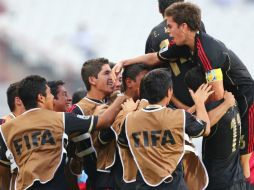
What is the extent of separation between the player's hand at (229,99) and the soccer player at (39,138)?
2.97 ft

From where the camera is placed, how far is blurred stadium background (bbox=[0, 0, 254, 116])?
53.8ft

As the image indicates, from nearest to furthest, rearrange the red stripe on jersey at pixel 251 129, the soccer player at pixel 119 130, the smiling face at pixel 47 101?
the soccer player at pixel 119 130
the smiling face at pixel 47 101
the red stripe on jersey at pixel 251 129

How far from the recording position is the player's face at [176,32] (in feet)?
18.9

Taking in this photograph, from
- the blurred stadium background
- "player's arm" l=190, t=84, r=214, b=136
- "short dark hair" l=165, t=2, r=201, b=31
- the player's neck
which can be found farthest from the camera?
the blurred stadium background

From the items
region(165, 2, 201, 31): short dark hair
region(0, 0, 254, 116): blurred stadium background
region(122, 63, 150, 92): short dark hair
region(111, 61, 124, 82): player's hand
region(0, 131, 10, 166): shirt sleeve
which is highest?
region(165, 2, 201, 31): short dark hair

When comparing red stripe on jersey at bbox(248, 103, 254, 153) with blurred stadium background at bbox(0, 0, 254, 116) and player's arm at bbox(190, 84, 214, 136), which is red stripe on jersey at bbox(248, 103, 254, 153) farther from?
blurred stadium background at bbox(0, 0, 254, 116)

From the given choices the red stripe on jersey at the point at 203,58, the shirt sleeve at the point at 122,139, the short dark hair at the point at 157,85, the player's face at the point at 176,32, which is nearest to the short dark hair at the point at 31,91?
the shirt sleeve at the point at 122,139

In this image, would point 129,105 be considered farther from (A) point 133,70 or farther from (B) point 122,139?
(A) point 133,70

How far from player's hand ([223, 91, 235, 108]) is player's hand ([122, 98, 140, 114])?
69 centimetres

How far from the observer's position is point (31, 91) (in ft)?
19.0

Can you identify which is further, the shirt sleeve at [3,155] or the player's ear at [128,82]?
the player's ear at [128,82]

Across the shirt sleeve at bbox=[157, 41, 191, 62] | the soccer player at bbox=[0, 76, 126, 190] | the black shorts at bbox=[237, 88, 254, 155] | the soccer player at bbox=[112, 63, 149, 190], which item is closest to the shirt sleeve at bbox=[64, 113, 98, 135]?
the soccer player at bbox=[0, 76, 126, 190]

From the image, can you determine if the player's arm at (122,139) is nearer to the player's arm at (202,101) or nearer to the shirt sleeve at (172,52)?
the player's arm at (202,101)

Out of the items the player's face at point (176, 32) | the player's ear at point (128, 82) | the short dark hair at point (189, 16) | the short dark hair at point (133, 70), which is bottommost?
the player's ear at point (128, 82)
